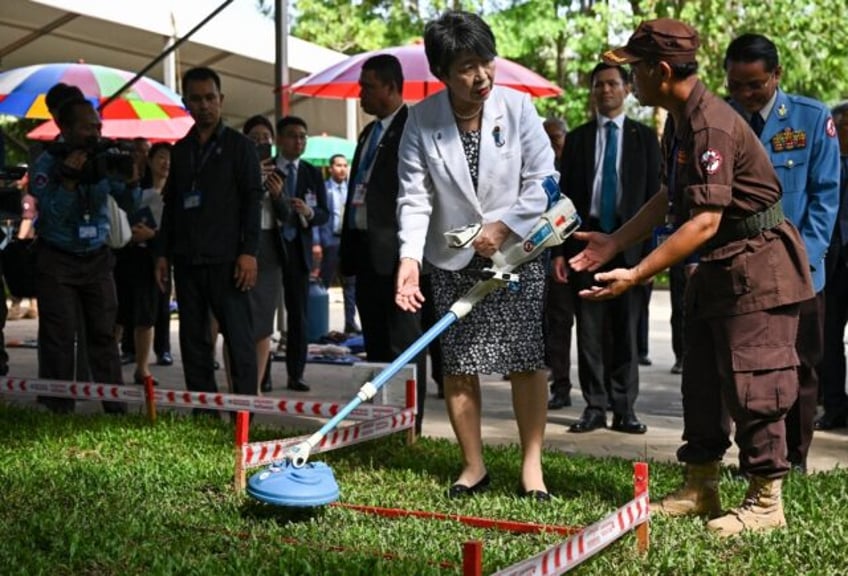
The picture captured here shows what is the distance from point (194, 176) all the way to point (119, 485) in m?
2.51

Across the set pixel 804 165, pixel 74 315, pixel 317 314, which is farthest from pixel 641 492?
pixel 317 314

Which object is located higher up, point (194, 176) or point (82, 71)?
point (82, 71)

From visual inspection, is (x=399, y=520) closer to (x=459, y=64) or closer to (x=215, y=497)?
(x=215, y=497)

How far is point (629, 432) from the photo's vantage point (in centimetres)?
839

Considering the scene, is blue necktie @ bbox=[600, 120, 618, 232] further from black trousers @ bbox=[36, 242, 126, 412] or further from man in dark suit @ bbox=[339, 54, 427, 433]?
black trousers @ bbox=[36, 242, 126, 412]

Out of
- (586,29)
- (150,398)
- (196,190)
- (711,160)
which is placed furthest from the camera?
(586,29)

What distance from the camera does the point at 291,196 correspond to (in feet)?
33.8

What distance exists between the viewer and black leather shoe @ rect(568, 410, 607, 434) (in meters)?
8.41

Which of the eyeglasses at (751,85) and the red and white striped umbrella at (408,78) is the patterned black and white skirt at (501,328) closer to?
the eyeglasses at (751,85)

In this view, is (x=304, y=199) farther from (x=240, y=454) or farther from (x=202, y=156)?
(x=240, y=454)

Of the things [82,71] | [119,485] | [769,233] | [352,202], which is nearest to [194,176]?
[352,202]

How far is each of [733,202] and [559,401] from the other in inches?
177

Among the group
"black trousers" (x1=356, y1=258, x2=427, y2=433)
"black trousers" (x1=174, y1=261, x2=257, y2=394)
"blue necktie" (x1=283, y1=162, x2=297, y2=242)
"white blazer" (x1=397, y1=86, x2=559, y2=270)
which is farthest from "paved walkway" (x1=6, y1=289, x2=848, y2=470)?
"white blazer" (x1=397, y1=86, x2=559, y2=270)

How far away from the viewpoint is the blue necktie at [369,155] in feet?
25.4
